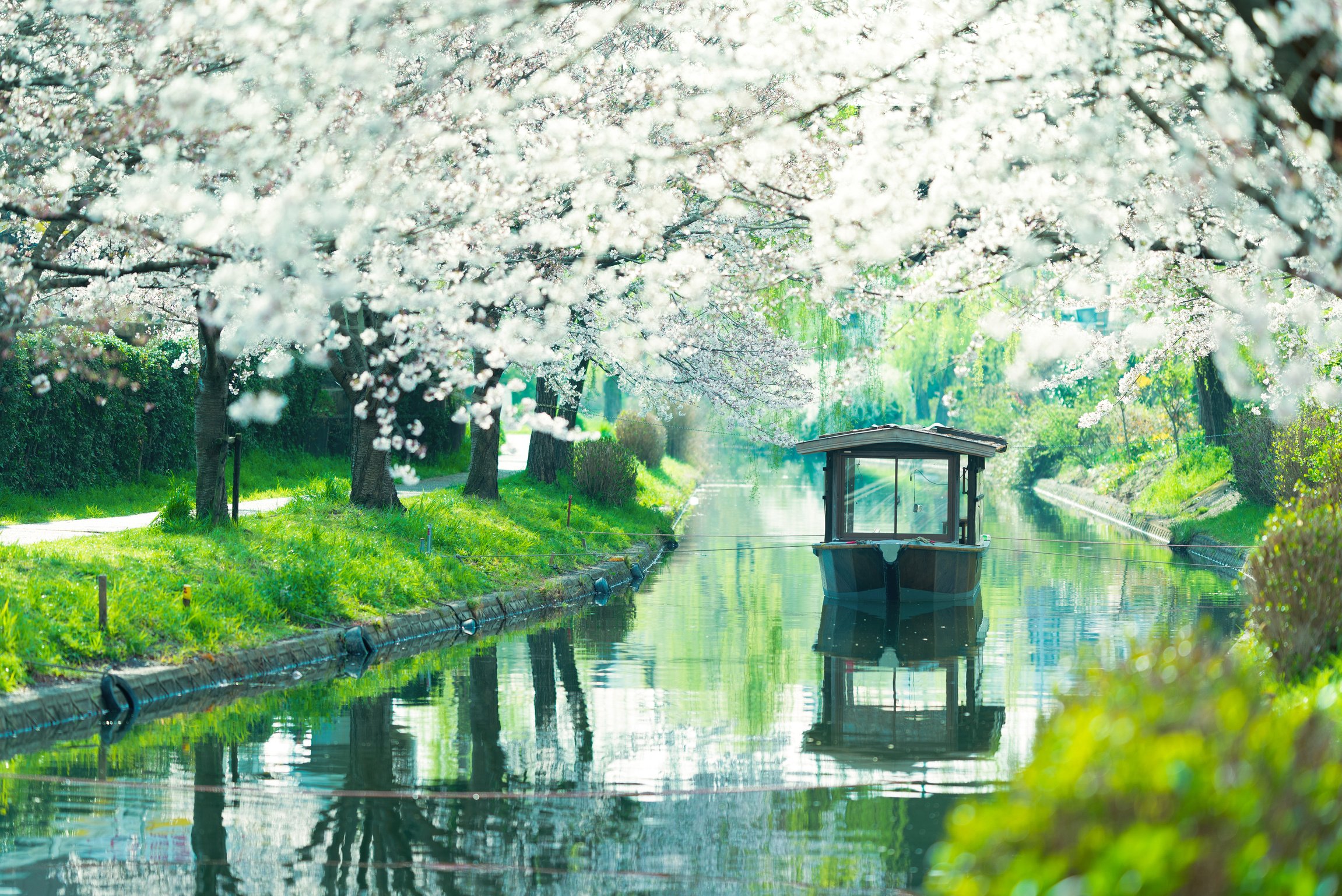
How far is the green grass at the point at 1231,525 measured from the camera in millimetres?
29834

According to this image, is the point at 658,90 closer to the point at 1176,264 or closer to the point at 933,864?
the point at 1176,264

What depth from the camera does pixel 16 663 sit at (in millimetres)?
11102

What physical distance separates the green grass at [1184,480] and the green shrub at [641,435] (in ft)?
47.5

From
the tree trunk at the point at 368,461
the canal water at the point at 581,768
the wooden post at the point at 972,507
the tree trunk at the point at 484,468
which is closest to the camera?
the canal water at the point at 581,768

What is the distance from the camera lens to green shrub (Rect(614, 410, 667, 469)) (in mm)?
43531

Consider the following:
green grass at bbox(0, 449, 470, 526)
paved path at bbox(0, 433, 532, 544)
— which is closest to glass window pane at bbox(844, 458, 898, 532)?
paved path at bbox(0, 433, 532, 544)

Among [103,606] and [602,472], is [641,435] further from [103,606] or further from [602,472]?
[103,606]

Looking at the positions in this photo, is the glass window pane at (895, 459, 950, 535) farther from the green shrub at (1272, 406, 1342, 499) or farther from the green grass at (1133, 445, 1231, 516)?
the green grass at (1133, 445, 1231, 516)

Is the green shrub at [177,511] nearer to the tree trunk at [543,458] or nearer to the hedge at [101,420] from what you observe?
the hedge at [101,420]

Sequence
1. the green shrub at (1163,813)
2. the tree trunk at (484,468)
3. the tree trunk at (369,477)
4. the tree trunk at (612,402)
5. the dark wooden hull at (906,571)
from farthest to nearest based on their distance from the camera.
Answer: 1. the tree trunk at (612,402)
2. the tree trunk at (484,468)
3. the dark wooden hull at (906,571)
4. the tree trunk at (369,477)
5. the green shrub at (1163,813)

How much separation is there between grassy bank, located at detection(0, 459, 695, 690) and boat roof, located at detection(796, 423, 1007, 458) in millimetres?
4487

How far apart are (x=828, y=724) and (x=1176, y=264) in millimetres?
5292

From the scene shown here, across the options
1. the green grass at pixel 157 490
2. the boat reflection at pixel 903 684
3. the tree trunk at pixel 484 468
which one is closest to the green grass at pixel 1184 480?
Result: the boat reflection at pixel 903 684

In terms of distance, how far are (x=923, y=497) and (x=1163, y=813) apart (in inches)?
819
